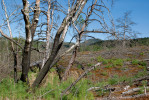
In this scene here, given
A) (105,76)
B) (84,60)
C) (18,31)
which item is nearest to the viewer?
(18,31)

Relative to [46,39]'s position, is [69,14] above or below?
above

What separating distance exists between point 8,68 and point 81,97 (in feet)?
13.3

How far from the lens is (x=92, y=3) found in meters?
7.76

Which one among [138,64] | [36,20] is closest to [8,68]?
[36,20]

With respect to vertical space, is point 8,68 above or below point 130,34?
below

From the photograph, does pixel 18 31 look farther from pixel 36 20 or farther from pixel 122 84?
pixel 122 84

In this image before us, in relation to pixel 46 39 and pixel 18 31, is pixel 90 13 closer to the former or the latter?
pixel 46 39

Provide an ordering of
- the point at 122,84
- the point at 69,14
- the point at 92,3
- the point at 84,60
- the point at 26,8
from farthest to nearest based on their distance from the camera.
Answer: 1. the point at 84,60
2. the point at 92,3
3. the point at 122,84
4. the point at 69,14
5. the point at 26,8

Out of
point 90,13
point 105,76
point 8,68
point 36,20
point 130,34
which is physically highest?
point 90,13

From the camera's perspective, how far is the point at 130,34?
4980 millimetres

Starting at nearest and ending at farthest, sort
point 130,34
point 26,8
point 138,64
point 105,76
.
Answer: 1. point 26,8
2. point 130,34
3. point 105,76
4. point 138,64

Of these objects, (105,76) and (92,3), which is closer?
(92,3)

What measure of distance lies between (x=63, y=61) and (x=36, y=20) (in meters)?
8.99

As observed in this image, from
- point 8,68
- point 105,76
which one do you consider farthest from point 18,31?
point 105,76
